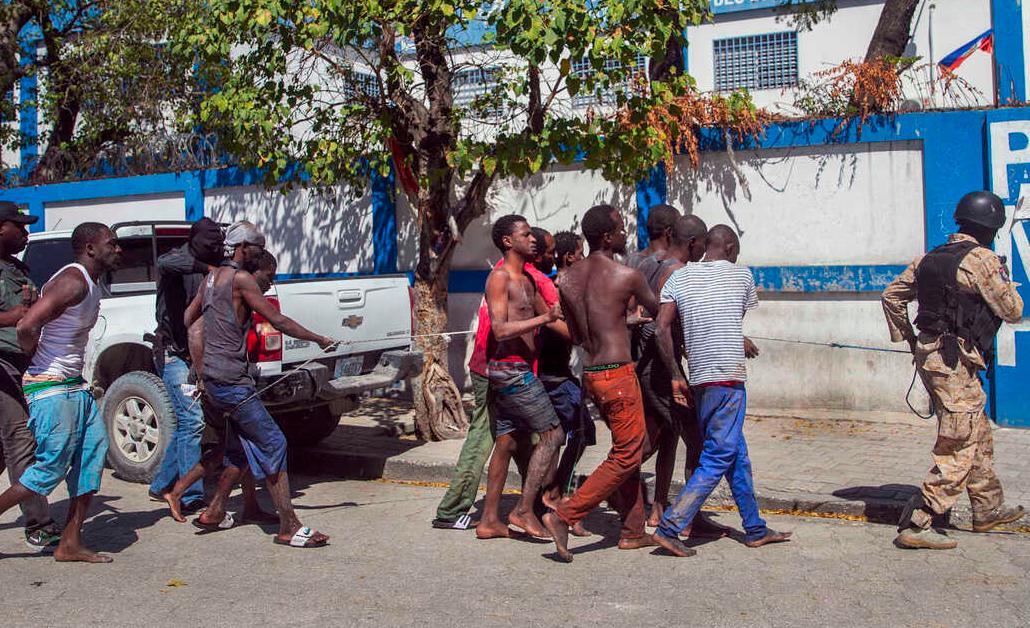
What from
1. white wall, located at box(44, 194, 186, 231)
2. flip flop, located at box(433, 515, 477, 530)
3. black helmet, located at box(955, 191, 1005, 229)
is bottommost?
flip flop, located at box(433, 515, 477, 530)

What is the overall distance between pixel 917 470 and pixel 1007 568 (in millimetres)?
1953

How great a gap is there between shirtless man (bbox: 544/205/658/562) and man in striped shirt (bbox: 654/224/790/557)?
211 mm

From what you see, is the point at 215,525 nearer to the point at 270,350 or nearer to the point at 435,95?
the point at 270,350

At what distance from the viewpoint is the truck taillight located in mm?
7121

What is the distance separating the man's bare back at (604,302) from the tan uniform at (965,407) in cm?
159

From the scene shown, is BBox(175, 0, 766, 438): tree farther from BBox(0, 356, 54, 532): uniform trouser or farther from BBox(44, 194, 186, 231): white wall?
BBox(44, 194, 186, 231): white wall

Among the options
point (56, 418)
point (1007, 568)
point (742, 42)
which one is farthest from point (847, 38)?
point (56, 418)

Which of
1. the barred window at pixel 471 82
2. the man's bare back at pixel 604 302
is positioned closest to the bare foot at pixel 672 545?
the man's bare back at pixel 604 302

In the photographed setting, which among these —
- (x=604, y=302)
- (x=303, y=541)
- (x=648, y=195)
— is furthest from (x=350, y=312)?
(x=648, y=195)

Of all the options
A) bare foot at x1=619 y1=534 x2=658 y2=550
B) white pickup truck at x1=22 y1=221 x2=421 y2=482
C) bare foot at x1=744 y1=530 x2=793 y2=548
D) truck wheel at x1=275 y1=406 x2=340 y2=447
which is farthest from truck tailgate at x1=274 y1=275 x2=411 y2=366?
bare foot at x1=744 y1=530 x2=793 y2=548

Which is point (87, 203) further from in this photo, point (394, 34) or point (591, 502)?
point (591, 502)

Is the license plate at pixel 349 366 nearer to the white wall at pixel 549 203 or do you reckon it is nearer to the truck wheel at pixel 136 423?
the truck wheel at pixel 136 423

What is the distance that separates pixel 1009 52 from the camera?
920cm

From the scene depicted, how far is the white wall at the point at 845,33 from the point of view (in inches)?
686
